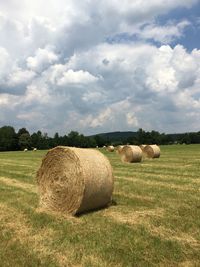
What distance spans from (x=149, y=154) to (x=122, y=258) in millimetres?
26504

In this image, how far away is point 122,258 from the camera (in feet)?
22.8

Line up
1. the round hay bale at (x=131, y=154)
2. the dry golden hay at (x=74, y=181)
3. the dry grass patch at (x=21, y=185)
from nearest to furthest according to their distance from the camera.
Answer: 1. the dry golden hay at (x=74, y=181)
2. the dry grass patch at (x=21, y=185)
3. the round hay bale at (x=131, y=154)

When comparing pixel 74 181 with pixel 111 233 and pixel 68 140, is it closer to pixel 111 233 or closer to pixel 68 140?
pixel 111 233

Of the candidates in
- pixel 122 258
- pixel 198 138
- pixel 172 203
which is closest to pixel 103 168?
pixel 172 203

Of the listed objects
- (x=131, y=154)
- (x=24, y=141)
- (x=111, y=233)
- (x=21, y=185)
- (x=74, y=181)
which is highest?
(x=24, y=141)

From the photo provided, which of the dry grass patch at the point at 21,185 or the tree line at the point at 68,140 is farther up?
the tree line at the point at 68,140

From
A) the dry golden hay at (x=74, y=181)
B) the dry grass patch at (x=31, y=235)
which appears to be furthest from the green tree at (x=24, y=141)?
the dry grass patch at (x=31, y=235)

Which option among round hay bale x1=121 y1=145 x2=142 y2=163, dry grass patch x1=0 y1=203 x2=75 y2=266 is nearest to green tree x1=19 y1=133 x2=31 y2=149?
round hay bale x1=121 y1=145 x2=142 y2=163

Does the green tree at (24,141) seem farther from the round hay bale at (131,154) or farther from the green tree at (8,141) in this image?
the round hay bale at (131,154)

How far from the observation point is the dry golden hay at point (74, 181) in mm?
10602

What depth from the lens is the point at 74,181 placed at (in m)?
10.9

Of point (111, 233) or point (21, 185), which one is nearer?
point (111, 233)

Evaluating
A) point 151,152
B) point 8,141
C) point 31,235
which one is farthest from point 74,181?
point 8,141

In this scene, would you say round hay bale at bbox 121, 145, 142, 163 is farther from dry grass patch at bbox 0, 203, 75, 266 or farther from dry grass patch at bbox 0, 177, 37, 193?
dry grass patch at bbox 0, 203, 75, 266
